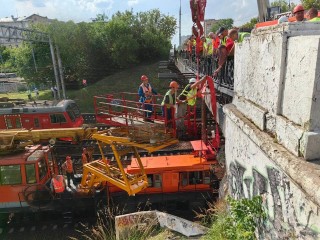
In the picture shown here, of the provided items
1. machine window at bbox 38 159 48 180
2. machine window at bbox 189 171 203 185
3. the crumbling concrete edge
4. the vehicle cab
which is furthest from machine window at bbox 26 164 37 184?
the crumbling concrete edge

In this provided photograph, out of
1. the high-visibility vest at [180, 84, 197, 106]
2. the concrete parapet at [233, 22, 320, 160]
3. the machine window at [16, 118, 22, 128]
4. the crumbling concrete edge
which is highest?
the concrete parapet at [233, 22, 320, 160]

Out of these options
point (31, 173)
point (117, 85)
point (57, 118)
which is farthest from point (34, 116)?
point (117, 85)

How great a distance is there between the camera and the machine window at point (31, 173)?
899 centimetres

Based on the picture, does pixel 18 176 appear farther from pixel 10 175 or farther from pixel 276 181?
pixel 276 181

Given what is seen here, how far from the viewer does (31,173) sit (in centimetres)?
903

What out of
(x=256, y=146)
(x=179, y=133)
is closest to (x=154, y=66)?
(x=179, y=133)

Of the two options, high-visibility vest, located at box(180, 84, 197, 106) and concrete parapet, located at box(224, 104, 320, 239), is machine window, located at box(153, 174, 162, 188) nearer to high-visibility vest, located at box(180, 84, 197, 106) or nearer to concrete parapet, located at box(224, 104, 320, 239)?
high-visibility vest, located at box(180, 84, 197, 106)

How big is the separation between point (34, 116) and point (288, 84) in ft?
49.5

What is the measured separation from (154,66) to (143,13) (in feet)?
28.2

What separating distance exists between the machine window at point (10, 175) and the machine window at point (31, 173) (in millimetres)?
261

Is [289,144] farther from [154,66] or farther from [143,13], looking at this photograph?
[143,13]

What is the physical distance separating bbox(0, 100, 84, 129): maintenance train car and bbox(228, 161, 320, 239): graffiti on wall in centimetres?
1363

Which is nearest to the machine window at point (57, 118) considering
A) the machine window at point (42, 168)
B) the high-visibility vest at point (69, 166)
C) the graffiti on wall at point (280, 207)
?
the high-visibility vest at point (69, 166)

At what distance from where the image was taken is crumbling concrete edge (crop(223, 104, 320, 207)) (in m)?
2.39
